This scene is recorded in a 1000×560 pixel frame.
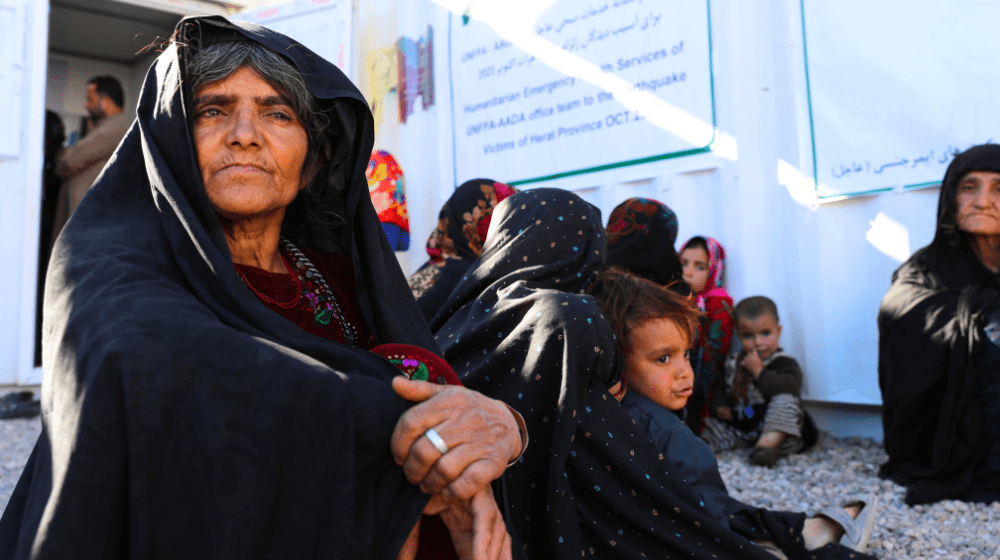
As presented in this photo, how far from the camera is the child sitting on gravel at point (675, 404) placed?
83.4 inches

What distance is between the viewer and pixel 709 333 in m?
4.08

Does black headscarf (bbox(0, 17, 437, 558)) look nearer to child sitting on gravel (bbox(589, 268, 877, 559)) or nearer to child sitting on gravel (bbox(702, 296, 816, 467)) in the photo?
child sitting on gravel (bbox(589, 268, 877, 559))

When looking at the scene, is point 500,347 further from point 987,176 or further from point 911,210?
point 911,210

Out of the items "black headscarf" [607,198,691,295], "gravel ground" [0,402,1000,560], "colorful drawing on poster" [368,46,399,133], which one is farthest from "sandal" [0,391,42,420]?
"black headscarf" [607,198,691,295]

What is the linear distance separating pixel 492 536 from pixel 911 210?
3.29 m

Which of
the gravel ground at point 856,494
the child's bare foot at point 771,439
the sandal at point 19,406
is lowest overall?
the gravel ground at point 856,494

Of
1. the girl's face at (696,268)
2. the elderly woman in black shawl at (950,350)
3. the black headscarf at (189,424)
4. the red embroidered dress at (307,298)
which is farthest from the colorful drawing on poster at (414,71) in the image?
the black headscarf at (189,424)

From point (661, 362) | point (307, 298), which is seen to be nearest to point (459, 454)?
point (307, 298)

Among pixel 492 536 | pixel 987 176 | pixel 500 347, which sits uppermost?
pixel 987 176

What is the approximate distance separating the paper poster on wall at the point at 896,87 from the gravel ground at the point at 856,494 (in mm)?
1323

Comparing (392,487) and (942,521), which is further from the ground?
(392,487)

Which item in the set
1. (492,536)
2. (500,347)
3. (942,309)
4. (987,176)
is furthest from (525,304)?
(987,176)

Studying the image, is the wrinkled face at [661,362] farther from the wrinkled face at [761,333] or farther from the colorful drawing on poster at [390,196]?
the colorful drawing on poster at [390,196]

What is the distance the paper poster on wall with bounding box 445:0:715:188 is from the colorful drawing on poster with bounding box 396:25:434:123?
0.84 feet
